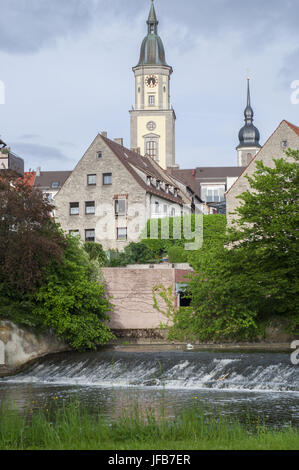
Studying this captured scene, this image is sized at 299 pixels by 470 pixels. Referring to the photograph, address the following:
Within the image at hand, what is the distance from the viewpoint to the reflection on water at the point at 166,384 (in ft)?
57.3

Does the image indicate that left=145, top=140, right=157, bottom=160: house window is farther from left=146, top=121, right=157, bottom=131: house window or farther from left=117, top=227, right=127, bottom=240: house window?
left=117, top=227, right=127, bottom=240: house window

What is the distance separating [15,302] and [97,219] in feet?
105

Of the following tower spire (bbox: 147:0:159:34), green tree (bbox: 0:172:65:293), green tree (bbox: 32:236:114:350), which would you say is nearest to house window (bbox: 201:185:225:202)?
tower spire (bbox: 147:0:159:34)

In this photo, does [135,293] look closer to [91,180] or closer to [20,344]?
[20,344]

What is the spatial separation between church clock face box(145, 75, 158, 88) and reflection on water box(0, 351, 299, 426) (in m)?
89.2

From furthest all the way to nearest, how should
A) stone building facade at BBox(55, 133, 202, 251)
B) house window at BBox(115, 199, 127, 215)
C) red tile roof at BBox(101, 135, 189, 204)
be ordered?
1. red tile roof at BBox(101, 135, 189, 204)
2. house window at BBox(115, 199, 127, 215)
3. stone building facade at BBox(55, 133, 202, 251)

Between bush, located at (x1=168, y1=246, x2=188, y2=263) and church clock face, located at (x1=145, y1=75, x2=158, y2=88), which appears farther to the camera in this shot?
church clock face, located at (x1=145, y1=75, x2=158, y2=88)

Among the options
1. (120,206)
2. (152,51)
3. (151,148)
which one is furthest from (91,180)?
(152,51)

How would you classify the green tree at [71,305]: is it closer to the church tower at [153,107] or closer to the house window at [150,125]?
the church tower at [153,107]

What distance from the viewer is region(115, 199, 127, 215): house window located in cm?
5947

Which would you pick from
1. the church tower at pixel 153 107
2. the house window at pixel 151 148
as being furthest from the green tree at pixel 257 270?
the house window at pixel 151 148

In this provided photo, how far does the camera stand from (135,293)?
37812 mm

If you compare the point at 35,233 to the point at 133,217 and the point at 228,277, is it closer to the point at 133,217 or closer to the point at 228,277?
the point at 228,277
